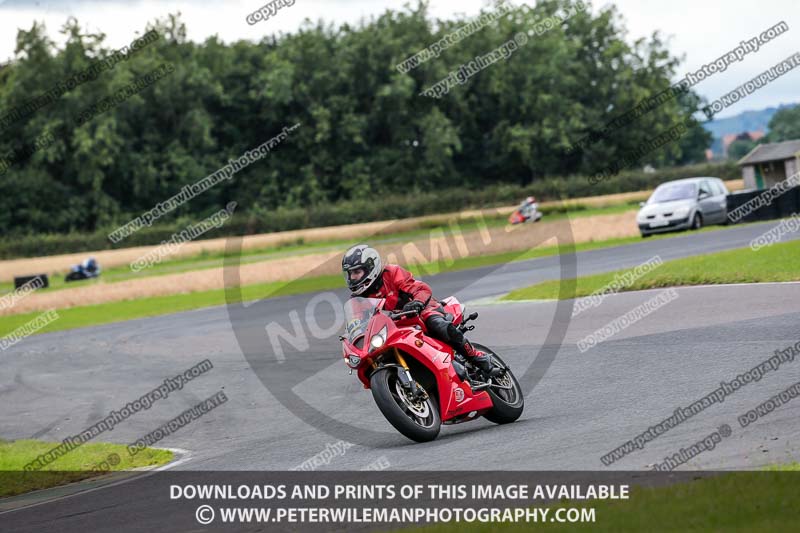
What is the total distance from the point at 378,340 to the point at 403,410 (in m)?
0.64

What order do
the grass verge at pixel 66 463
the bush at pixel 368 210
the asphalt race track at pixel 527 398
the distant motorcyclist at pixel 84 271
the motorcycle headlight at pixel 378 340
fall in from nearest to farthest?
the asphalt race track at pixel 527 398 < the motorcycle headlight at pixel 378 340 < the grass verge at pixel 66 463 < the distant motorcyclist at pixel 84 271 < the bush at pixel 368 210

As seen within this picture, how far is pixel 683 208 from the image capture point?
32.7 meters

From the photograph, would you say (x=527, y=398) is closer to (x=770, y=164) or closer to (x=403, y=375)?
(x=403, y=375)

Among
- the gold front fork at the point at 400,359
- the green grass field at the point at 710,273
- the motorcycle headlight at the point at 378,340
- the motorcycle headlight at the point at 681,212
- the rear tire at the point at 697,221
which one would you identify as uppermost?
the motorcycle headlight at the point at 378,340

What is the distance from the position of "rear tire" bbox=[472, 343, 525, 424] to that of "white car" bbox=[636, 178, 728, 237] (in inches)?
928

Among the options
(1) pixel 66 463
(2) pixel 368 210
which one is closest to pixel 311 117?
(2) pixel 368 210

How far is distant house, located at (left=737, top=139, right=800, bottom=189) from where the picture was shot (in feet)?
179

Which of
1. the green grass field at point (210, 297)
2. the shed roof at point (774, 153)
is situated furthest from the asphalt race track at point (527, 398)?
the shed roof at point (774, 153)

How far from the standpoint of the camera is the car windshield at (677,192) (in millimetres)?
32781

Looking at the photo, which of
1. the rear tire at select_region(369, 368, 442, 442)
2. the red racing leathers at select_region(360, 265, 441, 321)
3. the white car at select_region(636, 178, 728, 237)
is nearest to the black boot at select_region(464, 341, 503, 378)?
the red racing leathers at select_region(360, 265, 441, 321)

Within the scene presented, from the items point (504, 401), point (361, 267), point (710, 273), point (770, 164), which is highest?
point (361, 267)

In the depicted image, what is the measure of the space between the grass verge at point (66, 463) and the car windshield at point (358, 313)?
9.48ft

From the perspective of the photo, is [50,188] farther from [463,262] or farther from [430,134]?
[463,262]

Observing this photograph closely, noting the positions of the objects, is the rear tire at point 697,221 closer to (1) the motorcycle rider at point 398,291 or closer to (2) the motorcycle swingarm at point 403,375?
(1) the motorcycle rider at point 398,291
